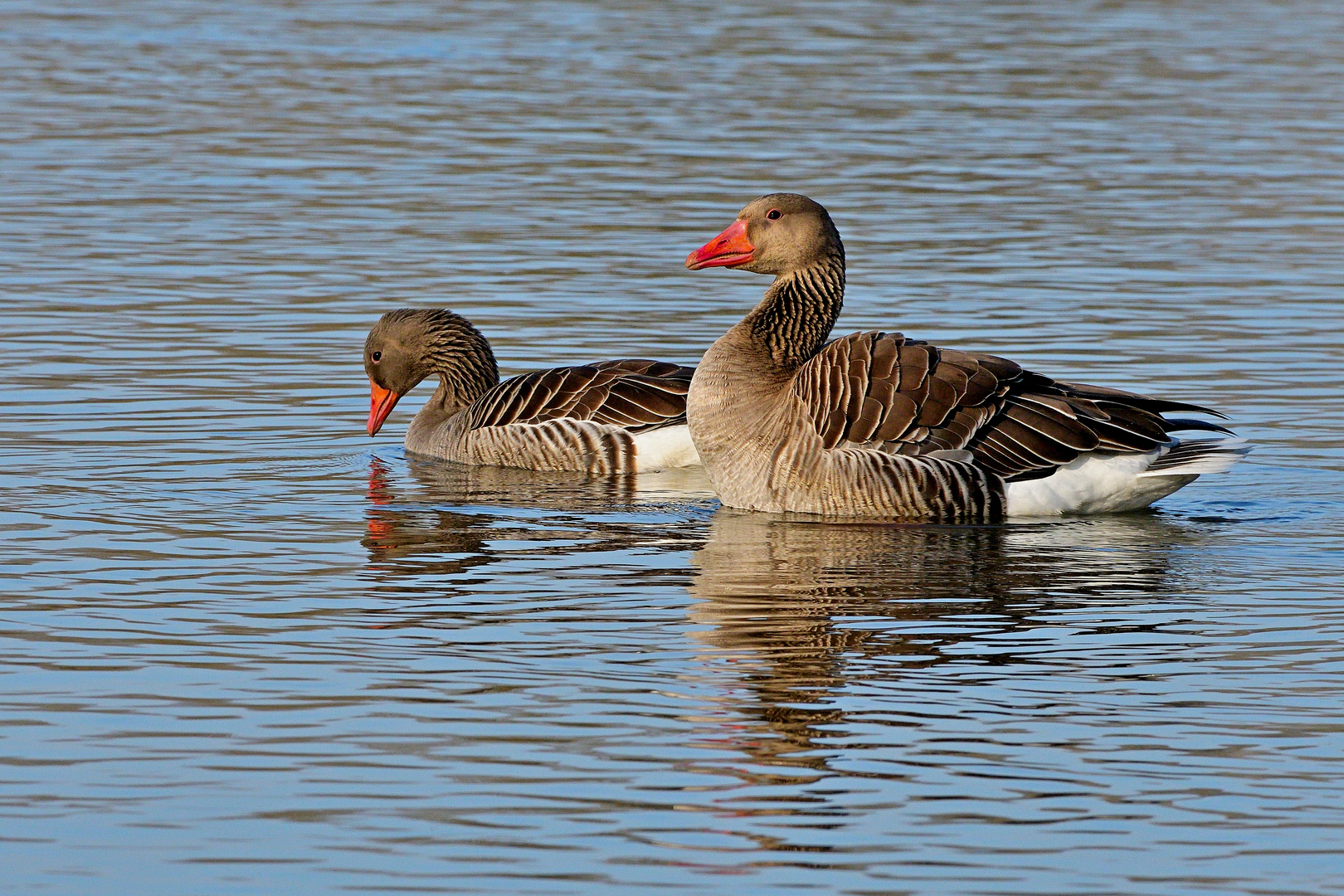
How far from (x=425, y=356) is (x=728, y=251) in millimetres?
2975

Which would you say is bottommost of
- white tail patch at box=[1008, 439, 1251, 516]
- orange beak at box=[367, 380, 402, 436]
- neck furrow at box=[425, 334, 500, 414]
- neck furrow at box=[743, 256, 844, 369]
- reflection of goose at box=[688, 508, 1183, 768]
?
reflection of goose at box=[688, 508, 1183, 768]

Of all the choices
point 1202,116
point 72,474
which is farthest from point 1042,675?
point 1202,116

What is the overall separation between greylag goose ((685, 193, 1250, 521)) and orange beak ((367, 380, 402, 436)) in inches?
135

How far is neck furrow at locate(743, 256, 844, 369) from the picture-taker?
1278cm

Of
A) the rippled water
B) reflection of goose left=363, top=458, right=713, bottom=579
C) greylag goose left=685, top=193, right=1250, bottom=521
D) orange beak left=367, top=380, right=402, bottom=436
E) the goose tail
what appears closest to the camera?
the rippled water

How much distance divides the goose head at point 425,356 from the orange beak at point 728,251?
2430 mm

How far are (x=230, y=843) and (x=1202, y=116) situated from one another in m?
26.4

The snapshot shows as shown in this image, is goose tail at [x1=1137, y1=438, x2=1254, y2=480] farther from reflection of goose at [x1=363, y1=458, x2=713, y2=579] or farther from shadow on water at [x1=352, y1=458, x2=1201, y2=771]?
reflection of goose at [x1=363, y1=458, x2=713, y2=579]

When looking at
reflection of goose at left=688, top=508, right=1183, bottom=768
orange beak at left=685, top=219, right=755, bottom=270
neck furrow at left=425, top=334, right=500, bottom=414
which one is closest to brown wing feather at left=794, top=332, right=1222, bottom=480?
reflection of goose at left=688, top=508, right=1183, bottom=768

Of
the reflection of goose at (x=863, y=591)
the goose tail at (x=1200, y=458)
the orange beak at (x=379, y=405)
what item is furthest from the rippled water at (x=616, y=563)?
the goose tail at (x=1200, y=458)

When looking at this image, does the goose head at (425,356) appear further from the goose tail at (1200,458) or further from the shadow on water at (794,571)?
the goose tail at (1200,458)

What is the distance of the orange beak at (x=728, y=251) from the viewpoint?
12.9 m

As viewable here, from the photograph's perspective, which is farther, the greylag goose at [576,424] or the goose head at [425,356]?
the goose head at [425,356]

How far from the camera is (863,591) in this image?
10156 millimetres
